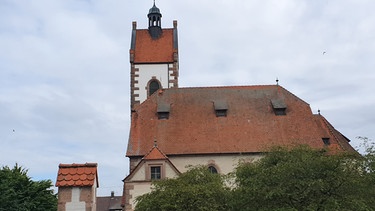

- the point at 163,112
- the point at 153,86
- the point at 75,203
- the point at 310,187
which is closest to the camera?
the point at 310,187

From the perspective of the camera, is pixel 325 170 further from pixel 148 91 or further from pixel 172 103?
pixel 148 91

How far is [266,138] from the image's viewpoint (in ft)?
114

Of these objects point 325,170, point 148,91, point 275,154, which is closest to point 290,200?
point 325,170

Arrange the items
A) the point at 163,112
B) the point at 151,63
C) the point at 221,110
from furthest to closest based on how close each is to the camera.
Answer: the point at 151,63
the point at 221,110
the point at 163,112

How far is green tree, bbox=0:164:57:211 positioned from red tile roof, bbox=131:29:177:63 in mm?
15012

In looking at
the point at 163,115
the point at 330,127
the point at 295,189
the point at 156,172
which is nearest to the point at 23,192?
the point at 156,172

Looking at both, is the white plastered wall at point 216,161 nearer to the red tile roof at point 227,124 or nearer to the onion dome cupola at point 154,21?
the red tile roof at point 227,124

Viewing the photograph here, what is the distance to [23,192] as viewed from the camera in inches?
1351

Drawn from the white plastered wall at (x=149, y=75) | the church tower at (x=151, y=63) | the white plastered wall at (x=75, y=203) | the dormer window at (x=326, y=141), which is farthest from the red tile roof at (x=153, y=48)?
the white plastered wall at (x=75, y=203)

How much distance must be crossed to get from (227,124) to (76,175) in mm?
16392

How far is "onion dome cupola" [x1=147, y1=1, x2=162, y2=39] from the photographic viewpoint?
161ft

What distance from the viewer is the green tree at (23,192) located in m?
32.6

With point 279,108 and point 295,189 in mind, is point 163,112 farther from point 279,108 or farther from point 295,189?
point 295,189

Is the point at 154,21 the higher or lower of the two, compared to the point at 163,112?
higher
